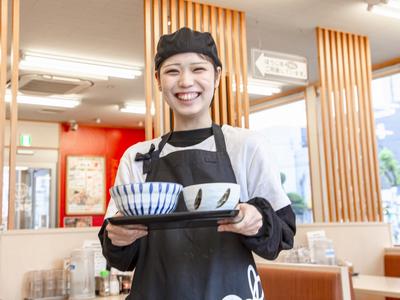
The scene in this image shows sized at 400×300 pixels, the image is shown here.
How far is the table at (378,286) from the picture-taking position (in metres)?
2.94

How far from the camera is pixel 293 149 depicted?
8.08m

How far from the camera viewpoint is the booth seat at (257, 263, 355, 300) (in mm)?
2414

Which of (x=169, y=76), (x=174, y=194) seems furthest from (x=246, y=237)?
(x=169, y=76)

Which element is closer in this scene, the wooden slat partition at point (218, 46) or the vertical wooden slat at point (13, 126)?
the vertical wooden slat at point (13, 126)

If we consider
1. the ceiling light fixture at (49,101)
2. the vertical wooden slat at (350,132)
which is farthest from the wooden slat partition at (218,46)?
the ceiling light fixture at (49,101)

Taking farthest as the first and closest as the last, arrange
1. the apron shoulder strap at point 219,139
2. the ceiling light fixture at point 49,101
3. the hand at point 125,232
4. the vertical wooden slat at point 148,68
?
the ceiling light fixture at point 49,101
the vertical wooden slat at point 148,68
the apron shoulder strap at point 219,139
the hand at point 125,232

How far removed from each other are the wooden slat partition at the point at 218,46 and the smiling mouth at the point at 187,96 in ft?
9.10

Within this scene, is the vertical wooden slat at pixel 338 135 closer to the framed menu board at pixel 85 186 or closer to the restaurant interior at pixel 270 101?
the restaurant interior at pixel 270 101

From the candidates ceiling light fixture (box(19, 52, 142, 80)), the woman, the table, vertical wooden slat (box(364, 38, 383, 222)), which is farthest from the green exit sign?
the woman

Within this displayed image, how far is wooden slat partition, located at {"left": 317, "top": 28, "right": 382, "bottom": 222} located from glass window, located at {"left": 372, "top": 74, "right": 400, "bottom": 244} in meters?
1.40

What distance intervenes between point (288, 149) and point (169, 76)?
7.10m

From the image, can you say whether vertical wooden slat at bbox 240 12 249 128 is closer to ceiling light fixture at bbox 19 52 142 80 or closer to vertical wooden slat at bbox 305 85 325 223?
ceiling light fixture at bbox 19 52 142 80

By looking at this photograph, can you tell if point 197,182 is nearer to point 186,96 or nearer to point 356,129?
point 186,96

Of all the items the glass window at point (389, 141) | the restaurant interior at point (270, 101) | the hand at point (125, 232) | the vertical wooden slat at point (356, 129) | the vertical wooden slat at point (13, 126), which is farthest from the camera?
the glass window at point (389, 141)
